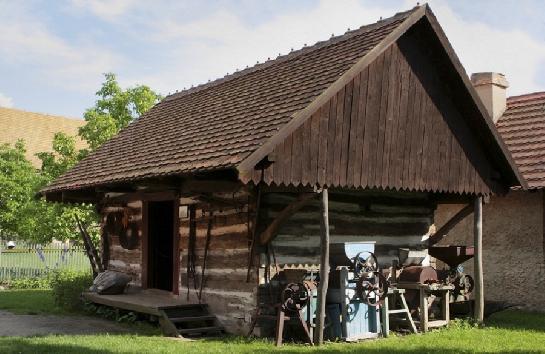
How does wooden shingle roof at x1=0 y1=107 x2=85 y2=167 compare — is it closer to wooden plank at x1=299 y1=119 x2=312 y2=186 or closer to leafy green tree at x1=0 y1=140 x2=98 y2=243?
leafy green tree at x1=0 y1=140 x2=98 y2=243

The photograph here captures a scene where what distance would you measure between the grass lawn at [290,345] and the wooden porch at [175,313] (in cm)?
46

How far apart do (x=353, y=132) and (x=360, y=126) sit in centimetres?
20

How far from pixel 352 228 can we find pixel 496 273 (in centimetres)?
540

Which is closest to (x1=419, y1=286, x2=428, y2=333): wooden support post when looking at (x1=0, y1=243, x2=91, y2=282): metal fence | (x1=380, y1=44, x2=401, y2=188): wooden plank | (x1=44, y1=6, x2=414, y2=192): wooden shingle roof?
(x1=380, y1=44, x2=401, y2=188): wooden plank

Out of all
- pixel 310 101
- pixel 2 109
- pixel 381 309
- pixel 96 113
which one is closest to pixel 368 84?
pixel 310 101

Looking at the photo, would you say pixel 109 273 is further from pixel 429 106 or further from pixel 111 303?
Answer: pixel 429 106

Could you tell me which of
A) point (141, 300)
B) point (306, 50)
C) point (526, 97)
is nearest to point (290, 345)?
point (141, 300)

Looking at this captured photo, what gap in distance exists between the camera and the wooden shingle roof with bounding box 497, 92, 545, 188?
15.7 metres

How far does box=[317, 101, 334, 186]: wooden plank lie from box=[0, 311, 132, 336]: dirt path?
4.36m

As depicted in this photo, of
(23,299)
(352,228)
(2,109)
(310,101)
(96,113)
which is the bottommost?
(23,299)

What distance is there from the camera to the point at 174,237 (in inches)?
546

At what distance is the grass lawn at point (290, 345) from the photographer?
9.95 m

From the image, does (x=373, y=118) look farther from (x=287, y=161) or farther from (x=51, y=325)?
(x=51, y=325)

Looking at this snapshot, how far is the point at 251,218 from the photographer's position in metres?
11.5
